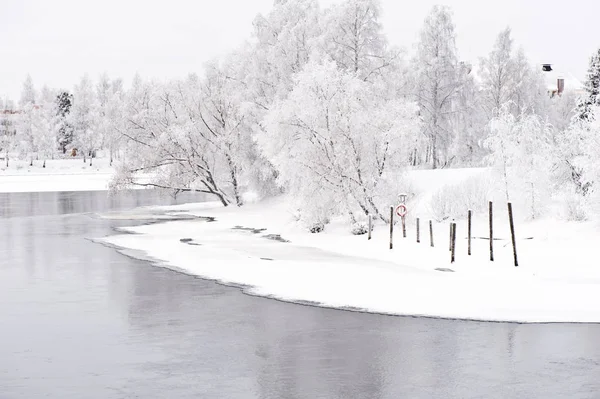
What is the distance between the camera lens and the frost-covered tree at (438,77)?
59375 millimetres

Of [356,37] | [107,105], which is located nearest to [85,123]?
[107,105]

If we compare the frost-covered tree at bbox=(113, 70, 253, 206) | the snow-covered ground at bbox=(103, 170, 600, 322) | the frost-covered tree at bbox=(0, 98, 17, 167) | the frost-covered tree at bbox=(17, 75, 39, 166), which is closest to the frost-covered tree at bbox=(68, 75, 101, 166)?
the frost-covered tree at bbox=(17, 75, 39, 166)

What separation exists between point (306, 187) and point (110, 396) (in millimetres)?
24049

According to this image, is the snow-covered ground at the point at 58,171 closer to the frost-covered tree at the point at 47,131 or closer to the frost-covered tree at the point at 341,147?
the frost-covered tree at the point at 47,131

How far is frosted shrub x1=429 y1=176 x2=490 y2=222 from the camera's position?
36.1 metres

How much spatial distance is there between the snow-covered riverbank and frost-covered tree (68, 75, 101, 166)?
101 metres

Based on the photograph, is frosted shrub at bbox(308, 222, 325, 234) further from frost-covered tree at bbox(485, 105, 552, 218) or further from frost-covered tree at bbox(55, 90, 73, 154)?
frost-covered tree at bbox(55, 90, 73, 154)

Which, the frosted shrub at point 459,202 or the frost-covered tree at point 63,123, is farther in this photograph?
the frost-covered tree at point 63,123

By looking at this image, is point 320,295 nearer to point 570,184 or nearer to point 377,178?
point 377,178

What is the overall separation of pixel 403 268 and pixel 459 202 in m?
11.9

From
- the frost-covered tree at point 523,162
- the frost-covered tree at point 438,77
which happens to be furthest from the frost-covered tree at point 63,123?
the frost-covered tree at point 523,162

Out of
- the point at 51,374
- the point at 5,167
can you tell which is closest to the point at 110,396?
the point at 51,374

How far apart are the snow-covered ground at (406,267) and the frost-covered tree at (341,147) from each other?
48.6 inches

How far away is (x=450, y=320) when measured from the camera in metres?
17.7
